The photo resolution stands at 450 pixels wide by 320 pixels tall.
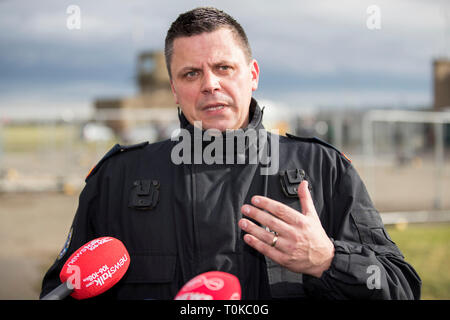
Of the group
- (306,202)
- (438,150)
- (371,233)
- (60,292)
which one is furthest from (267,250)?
(438,150)

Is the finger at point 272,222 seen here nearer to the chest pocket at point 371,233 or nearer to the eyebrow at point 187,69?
the chest pocket at point 371,233

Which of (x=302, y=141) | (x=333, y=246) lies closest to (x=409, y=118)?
(x=302, y=141)

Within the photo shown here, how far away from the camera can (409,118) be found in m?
8.98

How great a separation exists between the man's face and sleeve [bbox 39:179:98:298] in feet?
2.32

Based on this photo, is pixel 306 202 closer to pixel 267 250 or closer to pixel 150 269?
pixel 267 250

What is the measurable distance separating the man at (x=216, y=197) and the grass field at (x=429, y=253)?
3.11 metres

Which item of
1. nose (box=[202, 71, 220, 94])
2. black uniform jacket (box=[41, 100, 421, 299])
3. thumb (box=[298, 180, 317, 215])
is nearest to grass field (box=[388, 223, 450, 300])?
black uniform jacket (box=[41, 100, 421, 299])

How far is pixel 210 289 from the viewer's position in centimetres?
149

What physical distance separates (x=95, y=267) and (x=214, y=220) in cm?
60

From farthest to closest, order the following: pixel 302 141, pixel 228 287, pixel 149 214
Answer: pixel 302 141 < pixel 149 214 < pixel 228 287

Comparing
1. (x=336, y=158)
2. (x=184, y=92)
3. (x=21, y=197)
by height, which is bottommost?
(x=21, y=197)

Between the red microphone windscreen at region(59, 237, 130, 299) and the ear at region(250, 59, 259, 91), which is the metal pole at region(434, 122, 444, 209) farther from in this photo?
the red microphone windscreen at region(59, 237, 130, 299)
